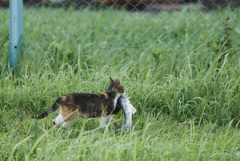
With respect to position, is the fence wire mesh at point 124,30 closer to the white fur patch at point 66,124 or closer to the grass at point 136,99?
the grass at point 136,99

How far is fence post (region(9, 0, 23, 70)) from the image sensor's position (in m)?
3.62

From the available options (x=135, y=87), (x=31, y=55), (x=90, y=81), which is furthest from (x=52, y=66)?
(x=135, y=87)

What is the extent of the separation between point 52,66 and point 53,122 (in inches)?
50.6

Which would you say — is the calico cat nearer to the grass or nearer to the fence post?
the grass

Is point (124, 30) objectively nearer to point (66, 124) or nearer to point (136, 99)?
point (136, 99)

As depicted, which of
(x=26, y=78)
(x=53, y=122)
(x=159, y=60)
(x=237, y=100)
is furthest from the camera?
(x=159, y=60)

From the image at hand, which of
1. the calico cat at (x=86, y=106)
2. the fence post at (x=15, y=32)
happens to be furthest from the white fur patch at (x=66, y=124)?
the fence post at (x=15, y=32)

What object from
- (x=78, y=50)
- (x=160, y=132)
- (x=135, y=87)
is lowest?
(x=160, y=132)

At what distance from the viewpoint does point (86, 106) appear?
2686 mm

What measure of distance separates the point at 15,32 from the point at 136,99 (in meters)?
1.51

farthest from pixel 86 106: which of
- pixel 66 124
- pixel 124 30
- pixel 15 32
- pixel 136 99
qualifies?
pixel 124 30

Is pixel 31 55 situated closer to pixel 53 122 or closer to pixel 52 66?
pixel 52 66

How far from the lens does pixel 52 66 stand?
151 inches

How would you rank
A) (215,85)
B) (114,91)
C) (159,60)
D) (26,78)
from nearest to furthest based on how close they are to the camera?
(114,91) < (215,85) < (26,78) < (159,60)
